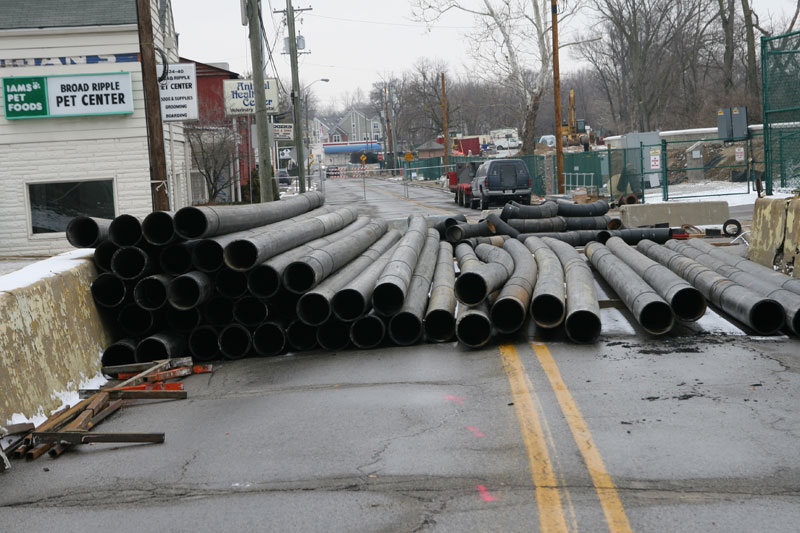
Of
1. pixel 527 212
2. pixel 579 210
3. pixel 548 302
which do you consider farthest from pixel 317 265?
pixel 579 210

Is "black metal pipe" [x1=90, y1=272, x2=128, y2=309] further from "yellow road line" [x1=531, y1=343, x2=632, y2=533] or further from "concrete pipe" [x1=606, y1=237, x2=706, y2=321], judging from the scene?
"concrete pipe" [x1=606, y1=237, x2=706, y2=321]

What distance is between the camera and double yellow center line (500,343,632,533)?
4629 millimetres

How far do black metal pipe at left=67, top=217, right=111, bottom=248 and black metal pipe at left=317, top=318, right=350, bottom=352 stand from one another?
275 cm

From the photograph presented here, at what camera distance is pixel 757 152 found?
37344mm

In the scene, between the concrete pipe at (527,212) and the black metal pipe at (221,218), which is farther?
the concrete pipe at (527,212)

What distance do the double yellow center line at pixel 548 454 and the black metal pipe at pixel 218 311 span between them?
3257 mm

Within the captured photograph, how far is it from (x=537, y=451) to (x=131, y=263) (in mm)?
5701

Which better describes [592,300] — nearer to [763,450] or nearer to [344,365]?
[344,365]

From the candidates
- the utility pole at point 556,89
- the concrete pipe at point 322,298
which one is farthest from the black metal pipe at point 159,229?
the utility pole at point 556,89

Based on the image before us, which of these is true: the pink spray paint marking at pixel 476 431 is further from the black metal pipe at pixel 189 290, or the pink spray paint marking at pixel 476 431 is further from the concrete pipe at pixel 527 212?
the concrete pipe at pixel 527 212

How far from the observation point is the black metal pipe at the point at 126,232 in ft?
31.9

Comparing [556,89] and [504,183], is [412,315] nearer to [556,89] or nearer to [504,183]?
[504,183]


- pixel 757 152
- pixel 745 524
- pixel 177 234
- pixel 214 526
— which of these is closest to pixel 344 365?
pixel 177 234

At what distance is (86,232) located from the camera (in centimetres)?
979
